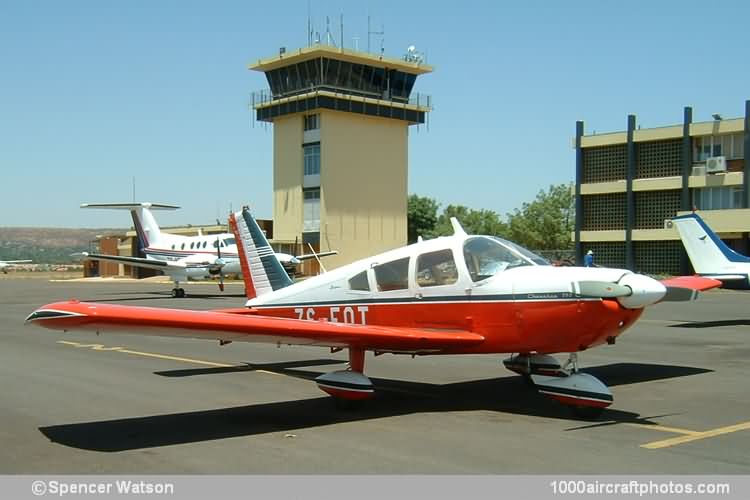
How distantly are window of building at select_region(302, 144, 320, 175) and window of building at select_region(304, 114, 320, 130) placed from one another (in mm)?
1494

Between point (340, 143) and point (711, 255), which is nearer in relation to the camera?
point (711, 255)

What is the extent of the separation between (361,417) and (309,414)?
657 millimetres

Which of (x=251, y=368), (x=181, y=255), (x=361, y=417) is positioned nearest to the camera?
(x=361, y=417)

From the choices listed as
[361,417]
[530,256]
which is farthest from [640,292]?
[361,417]

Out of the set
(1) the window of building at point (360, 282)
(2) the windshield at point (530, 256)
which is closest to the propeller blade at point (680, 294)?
(2) the windshield at point (530, 256)

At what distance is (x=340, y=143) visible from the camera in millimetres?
63781

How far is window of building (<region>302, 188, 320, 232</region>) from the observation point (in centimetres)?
6397

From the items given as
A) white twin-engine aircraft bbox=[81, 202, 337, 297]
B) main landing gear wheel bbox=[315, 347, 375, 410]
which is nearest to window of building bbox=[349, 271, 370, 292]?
main landing gear wheel bbox=[315, 347, 375, 410]

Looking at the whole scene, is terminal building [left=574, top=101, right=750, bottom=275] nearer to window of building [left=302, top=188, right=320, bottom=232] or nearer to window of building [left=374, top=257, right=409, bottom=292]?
window of building [left=302, top=188, right=320, bottom=232]

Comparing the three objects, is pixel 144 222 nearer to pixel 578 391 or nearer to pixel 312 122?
pixel 312 122

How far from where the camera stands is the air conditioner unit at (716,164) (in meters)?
52.4

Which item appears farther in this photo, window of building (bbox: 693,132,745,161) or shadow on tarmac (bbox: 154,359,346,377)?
window of building (bbox: 693,132,745,161)

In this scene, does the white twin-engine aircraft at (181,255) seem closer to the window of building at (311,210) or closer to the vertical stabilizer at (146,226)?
the vertical stabilizer at (146,226)

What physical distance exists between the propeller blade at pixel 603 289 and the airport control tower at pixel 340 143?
5537cm
